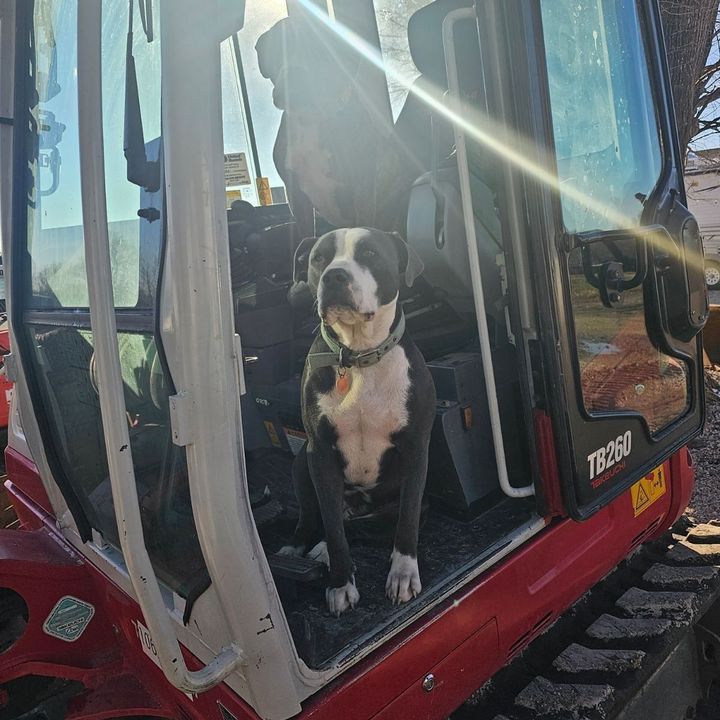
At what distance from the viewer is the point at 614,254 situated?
1815 millimetres

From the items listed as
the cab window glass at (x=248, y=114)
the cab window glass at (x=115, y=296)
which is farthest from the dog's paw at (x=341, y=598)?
the cab window glass at (x=248, y=114)

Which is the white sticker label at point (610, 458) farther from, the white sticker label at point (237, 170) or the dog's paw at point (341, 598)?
the white sticker label at point (237, 170)

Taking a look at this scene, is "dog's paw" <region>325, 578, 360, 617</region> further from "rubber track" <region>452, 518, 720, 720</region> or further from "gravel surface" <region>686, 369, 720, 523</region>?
"gravel surface" <region>686, 369, 720, 523</region>

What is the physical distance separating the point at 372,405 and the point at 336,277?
36cm

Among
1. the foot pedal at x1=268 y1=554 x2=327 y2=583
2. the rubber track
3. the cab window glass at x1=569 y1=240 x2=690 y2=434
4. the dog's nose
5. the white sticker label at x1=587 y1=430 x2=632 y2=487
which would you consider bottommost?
the rubber track

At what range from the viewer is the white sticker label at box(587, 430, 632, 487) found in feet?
5.84

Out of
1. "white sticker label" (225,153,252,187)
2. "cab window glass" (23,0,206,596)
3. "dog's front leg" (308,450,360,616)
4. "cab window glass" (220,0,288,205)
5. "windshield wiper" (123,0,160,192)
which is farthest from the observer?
"white sticker label" (225,153,252,187)

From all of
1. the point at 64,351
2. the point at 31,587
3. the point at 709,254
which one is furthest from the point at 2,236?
the point at 709,254

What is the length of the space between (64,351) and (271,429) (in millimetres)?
937

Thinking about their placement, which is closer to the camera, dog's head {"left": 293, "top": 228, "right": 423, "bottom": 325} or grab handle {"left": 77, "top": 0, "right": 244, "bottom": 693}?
grab handle {"left": 77, "top": 0, "right": 244, "bottom": 693}

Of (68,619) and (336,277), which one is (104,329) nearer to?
(336,277)

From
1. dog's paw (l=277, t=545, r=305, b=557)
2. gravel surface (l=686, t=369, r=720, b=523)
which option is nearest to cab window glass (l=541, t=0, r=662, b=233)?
dog's paw (l=277, t=545, r=305, b=557)

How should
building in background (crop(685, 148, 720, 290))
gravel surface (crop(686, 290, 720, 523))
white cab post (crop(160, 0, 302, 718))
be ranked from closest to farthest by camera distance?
white cab post (crop(160, 0, 302, 718)) → gravel surface (crop(686, 290, 720, 523)) → building in background (crop(685, 148, 720, 290))

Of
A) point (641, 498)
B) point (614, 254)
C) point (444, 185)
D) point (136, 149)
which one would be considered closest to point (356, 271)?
point (444, 185)
